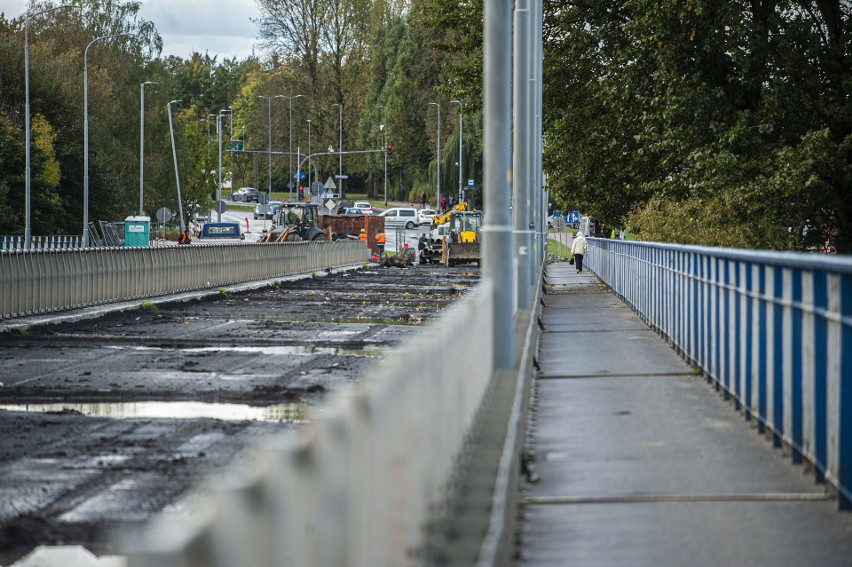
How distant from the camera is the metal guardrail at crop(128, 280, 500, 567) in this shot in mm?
3012

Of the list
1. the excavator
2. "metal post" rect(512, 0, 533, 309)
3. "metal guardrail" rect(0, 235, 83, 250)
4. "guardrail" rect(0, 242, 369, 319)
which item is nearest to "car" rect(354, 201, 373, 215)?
the excavator

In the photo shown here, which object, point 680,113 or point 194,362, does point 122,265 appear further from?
point 680,113

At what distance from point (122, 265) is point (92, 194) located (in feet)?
161

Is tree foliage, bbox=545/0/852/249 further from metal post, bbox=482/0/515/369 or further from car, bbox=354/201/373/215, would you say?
car, bbox=354/201/373/215

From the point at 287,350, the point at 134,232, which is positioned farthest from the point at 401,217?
the point at 287,350

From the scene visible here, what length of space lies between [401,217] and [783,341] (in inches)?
4295

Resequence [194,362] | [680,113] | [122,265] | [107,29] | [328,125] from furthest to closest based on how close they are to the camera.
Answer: [328,125] → [107,29] → [680,113] → [122,265] → [194,362]

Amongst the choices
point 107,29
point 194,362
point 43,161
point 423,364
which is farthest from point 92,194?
point 423,364

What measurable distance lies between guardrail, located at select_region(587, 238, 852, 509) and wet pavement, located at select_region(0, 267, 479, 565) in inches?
144

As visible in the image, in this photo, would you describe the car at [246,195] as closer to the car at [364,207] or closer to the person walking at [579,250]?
the car at [364,207]

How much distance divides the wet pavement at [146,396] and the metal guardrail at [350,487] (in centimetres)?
212

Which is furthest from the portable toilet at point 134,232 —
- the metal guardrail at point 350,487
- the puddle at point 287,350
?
Result: the metal guardrail at point 350,487

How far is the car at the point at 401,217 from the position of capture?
384ft

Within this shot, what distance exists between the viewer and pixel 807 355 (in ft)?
28.0
